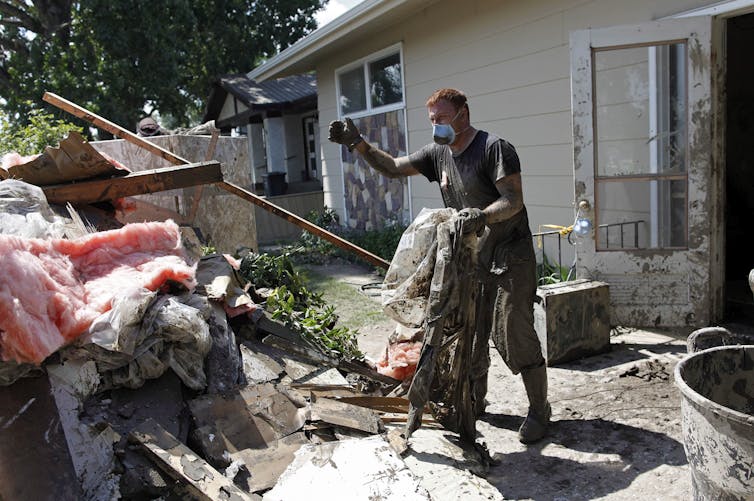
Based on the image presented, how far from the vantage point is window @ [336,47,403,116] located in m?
9.35

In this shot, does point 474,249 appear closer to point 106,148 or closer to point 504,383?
point 504,383

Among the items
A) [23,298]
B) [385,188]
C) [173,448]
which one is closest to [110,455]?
[173,448]

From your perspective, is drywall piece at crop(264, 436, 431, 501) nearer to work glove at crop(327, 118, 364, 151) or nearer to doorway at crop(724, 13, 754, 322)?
work glove at crop(327, 118, 364, 151)

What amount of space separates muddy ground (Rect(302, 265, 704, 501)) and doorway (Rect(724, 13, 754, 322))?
302cm

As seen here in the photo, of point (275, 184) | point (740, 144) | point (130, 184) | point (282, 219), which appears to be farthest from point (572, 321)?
point (275, 184)

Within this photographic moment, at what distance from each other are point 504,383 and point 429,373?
1.58m

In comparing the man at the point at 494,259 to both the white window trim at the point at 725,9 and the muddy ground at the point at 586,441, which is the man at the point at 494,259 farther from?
the white window trim at the point at 725,9

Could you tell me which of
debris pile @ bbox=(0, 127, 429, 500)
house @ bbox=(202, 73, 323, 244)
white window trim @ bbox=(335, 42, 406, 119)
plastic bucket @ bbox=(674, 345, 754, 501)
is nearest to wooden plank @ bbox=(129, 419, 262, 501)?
debris pile @ bbox=(0, 127, 429, 500)

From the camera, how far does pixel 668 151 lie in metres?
4.90

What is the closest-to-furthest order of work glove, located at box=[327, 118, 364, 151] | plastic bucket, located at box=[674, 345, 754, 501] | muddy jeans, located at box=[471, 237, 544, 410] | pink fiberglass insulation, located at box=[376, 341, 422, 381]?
plastic bucket, located at box=[674, 345, 754, 501], muddy jeans, located at box=[471, 237, 544, 410], work glove, located at box=[327, 118, 364, 151], pink fiberglass insulation, located at box=[376, 341, 422, 381]

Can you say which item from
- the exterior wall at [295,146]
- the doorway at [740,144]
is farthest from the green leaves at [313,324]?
the exterior wall at [295,146]

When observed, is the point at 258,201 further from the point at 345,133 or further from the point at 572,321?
the point at 572,321

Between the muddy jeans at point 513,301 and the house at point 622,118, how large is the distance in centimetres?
170

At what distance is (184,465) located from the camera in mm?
2604
